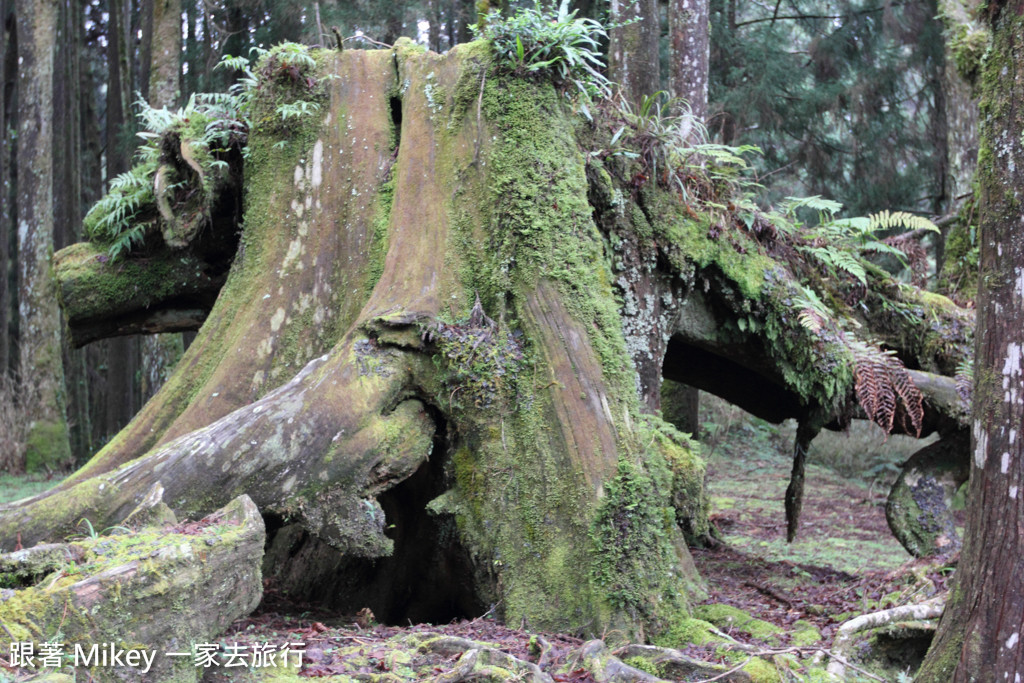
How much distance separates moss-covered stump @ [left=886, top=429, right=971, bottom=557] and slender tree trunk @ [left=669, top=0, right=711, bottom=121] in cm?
443

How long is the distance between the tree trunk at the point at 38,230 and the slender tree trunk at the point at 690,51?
12161mm

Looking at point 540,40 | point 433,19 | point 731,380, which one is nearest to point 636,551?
point 540,40

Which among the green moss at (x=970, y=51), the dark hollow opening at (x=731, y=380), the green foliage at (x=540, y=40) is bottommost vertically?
the dark hollow opening at (x=731, y=380)

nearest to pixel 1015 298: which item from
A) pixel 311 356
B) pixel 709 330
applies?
pixel 709 330

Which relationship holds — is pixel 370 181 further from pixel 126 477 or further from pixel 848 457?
pixel 848 457

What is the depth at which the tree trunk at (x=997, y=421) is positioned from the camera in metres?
3.33

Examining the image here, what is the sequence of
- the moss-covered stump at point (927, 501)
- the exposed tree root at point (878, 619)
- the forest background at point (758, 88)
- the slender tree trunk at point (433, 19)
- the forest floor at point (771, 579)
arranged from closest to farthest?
1. the forest floor at point (771, 579)
2. the exposed tree root at point (878, 619)
3. the moss-covered stump at point (927, 501)
4. the forest background at point (758, 88)
5. the slender tree trunk at point (433, 19)

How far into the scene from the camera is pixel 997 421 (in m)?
3.42

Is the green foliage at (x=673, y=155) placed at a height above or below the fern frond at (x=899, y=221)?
above

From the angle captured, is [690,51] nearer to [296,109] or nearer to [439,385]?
[296,109]

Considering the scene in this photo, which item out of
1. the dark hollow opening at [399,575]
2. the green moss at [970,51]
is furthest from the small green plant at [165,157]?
the green moss at [970,51]

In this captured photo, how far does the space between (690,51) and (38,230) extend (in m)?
12.5

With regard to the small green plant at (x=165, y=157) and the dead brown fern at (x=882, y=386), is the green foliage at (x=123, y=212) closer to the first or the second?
the small green plant at (x=165, y=157)

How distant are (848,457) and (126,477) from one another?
1491cm
